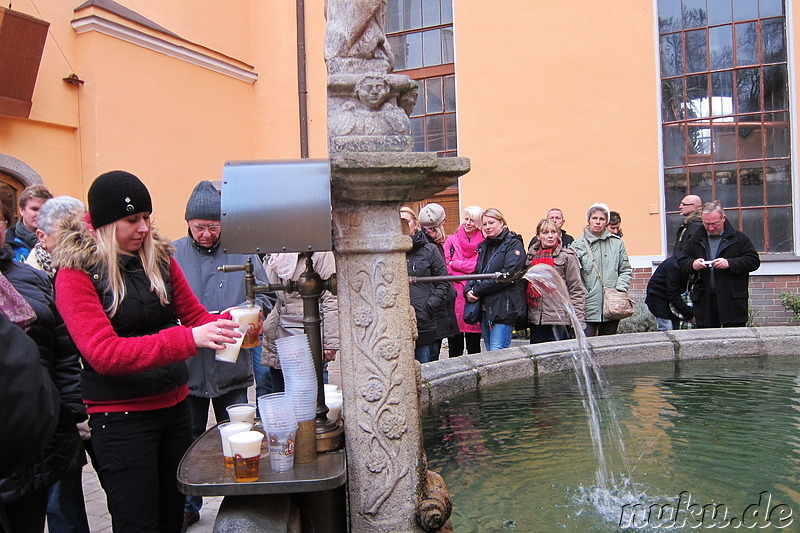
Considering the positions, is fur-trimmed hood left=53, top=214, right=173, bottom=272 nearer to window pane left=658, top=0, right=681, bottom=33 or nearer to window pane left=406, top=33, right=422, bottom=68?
window pane left=658, top=0, right=681, bottom=33

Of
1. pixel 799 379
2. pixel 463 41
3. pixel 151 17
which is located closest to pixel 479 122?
pixel 463 41

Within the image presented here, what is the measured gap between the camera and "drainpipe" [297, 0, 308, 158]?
1320 centimetres

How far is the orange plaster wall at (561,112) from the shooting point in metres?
10.4

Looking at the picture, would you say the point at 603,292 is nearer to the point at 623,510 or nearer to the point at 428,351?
the point at 428,351

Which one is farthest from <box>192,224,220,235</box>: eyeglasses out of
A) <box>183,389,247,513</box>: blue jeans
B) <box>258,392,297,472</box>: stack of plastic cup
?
<box>258,392,297,472</box>: stack of plastic cup

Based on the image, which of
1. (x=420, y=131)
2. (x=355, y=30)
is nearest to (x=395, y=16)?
(x=420, y=131)

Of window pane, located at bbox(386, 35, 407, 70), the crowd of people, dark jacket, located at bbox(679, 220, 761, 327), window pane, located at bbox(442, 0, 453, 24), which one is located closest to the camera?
the crowd of people

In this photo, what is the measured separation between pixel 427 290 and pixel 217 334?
11.4 feet

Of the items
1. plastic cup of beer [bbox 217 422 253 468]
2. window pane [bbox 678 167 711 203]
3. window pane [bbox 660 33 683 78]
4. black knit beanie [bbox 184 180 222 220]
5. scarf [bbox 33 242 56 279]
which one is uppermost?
window pane [bbox 660 33 683 78]

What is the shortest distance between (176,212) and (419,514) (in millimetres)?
10288

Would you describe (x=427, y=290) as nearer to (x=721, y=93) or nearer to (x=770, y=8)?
(x=721, y=93)

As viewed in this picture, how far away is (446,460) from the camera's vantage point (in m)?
3.78

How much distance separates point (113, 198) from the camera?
96.6 inches

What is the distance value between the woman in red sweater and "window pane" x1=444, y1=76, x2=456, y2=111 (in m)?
10.2
